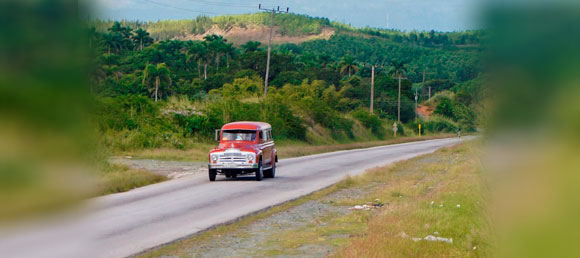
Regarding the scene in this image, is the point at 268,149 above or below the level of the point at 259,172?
above

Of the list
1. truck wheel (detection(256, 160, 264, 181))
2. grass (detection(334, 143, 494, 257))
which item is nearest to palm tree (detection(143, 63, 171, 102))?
truck wheel (detection(256, 160, 264, 181))

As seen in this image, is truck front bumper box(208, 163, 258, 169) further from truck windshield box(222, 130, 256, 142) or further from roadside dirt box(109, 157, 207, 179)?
roadside dirt box(109, 157, 207, 179)

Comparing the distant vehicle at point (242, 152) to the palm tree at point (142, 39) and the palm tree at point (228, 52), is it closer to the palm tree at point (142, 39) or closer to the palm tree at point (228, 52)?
the palm tree at point (142, 39)

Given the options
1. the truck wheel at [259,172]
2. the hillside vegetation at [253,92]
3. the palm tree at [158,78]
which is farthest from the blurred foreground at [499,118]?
the palm tree at [158,78]

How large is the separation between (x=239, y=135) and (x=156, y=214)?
369 inches

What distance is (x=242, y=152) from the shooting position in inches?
932

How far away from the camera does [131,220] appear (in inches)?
572

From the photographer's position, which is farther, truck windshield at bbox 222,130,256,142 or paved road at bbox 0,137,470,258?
truck windshield at bbox 222,130,256,142

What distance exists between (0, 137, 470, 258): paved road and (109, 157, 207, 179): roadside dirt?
159 centimetres

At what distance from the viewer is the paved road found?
1.48 m

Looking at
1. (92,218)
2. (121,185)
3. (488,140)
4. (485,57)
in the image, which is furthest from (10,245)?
(121,185)

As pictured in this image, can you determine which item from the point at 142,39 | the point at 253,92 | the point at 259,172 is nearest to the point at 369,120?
the point at 253,92

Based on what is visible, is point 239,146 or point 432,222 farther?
point 239,146

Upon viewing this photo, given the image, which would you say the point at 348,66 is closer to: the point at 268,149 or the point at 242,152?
the point at 268,149
